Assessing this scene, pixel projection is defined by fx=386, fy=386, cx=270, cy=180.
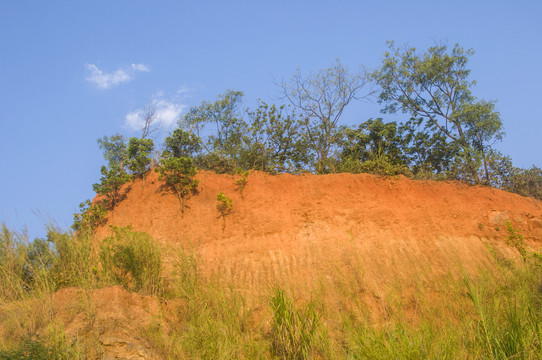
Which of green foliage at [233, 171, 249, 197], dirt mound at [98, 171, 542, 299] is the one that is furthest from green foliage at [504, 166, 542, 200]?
green foliage at [233, 171, 249, 197]

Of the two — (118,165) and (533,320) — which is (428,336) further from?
(118,165)

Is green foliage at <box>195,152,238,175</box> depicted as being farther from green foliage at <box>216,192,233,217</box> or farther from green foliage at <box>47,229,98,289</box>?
green foliage at <box>47,229,98,289</box>

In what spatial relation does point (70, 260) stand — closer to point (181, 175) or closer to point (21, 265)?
point (21, 265)

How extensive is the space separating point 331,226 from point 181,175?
18.1 feet

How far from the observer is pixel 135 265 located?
9.93 meters

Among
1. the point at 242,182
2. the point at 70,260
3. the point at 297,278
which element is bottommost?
the point at 297,278

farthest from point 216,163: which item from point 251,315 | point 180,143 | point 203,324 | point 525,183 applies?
point 525,183

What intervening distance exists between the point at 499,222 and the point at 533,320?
24.3 feet

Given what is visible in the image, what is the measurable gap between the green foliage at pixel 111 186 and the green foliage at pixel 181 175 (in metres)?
1.72

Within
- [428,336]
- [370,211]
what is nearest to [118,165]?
[370,211]

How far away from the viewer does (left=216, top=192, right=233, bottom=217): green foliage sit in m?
13.1

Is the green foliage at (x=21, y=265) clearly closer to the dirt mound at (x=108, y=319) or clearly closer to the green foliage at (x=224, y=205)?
the dirt mound at (x=108, y=319)

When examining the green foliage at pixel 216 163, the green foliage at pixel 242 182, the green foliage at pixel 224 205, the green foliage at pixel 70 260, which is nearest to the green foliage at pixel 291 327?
the green foliage at pixel 70 260

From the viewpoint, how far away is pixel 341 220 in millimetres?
12547
